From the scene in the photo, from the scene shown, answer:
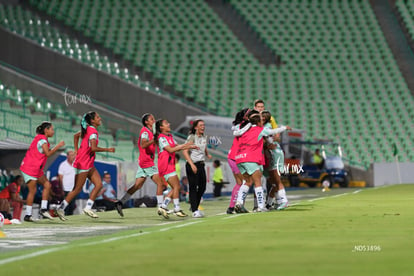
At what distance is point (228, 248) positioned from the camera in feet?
33.7

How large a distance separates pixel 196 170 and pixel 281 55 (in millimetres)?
32763

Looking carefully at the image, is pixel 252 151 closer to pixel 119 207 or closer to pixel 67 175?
pixel 119 207

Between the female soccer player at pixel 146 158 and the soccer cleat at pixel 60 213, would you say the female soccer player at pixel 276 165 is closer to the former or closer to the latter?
the female soccer player at pixel 146 158

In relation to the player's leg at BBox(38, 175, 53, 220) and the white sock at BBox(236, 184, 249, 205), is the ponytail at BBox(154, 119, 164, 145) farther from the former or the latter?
the player's leg at BBox(38, 175, 53, 220)

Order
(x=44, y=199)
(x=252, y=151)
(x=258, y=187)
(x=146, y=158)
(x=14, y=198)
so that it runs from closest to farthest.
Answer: (x=252, y=151) → (x=258, y=187) → (x=44, y=199) → (x=146, y=158) → (x=14, y=198)

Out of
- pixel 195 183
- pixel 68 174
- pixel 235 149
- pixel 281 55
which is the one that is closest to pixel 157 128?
pixel 195 183

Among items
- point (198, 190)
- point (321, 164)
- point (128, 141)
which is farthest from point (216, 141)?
point (198, 190)

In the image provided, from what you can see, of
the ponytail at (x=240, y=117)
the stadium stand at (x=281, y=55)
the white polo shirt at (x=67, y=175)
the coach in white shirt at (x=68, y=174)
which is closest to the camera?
the ponytail at (x=240, y=117)

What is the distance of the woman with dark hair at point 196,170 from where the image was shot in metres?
18.0

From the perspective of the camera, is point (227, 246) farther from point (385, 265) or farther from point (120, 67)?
point (120, 67)

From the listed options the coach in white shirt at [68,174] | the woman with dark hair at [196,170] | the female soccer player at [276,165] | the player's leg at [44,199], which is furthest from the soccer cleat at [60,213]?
the coach in white shirt at [68,174]

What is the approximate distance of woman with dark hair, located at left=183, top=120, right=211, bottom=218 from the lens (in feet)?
59.1

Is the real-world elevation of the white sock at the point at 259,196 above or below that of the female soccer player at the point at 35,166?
below

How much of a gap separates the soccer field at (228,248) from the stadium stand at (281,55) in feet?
92.2
